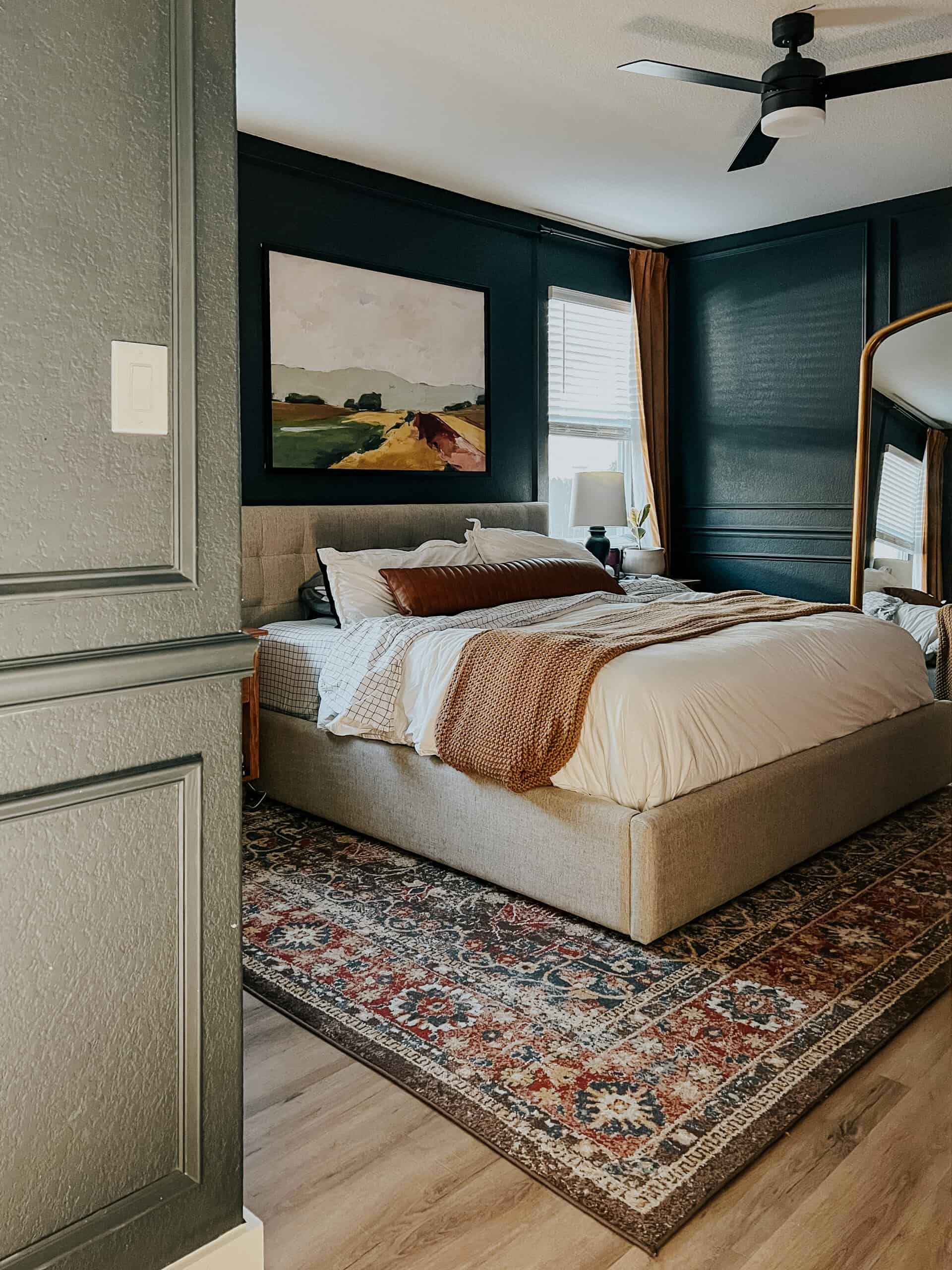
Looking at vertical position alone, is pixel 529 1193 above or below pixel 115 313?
below

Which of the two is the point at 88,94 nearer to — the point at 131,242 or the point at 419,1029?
the point at 131,242

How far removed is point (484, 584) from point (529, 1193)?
263cm

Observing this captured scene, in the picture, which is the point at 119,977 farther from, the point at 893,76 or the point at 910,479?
Result: the point at 910,479

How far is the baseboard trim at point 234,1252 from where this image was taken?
57.1 inches

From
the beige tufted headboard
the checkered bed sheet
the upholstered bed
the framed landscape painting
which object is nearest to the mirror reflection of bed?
the upholstered bed

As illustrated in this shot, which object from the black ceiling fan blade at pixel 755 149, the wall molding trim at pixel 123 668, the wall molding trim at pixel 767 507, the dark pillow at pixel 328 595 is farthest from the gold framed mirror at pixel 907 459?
the wall molding trim at pixel 123 668

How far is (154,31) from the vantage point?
51.9 inches

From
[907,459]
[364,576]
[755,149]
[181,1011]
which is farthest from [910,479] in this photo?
[181,1011]

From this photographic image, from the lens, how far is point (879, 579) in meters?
5.34

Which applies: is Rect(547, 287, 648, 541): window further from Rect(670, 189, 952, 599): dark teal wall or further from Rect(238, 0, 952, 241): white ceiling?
Rect(238, 0, 952, 241): white ceiling

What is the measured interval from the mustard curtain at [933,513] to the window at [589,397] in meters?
1.77

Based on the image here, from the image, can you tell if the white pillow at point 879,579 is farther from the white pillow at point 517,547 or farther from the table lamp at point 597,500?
the white pillow at point 517,547

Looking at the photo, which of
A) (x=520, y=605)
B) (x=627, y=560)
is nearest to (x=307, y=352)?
(x=520, y=605)

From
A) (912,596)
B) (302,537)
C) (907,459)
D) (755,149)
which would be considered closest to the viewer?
(755,149)
